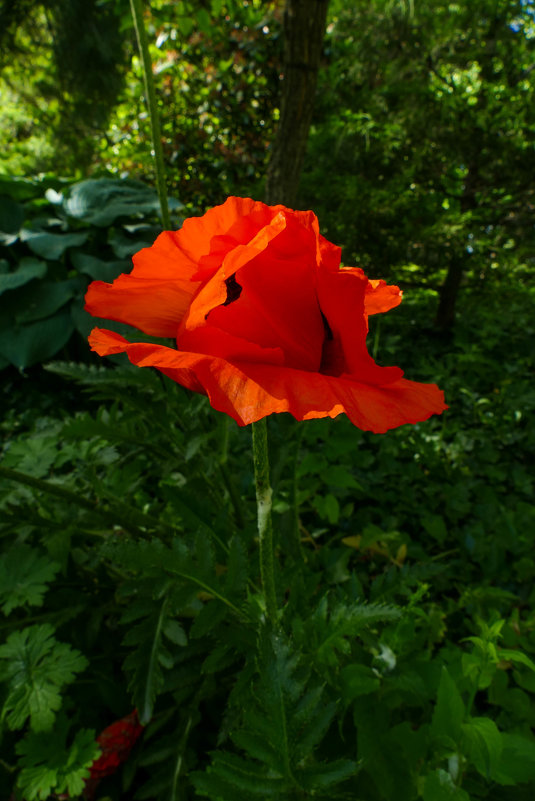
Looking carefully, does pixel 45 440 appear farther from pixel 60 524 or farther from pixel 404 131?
pixel 404 131

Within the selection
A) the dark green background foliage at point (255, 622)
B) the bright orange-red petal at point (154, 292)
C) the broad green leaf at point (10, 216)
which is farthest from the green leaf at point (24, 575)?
the broad green leaf at point (10, 216)

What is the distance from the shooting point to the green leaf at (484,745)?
611mm

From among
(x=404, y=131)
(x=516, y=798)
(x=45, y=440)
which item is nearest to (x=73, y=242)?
(x=45, y=440)

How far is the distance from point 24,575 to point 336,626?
58 cm

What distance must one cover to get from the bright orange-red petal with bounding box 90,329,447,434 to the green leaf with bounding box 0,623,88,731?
2.05 feet

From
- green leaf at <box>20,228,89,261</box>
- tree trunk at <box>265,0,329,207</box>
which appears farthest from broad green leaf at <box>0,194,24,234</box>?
tree trunk at <box>265,0,329,207</box>

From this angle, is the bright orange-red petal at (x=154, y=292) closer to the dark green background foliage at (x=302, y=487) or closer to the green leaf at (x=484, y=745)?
the dark green background foliage at (x=302, y=487)

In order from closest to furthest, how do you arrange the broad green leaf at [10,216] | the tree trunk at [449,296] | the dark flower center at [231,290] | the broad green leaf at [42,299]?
the dark flower center at [231,290] < the broad green leaf at [42,299] < the broad green leaf at [10,216] < the tree trunk at [449,296]

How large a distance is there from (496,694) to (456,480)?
1.03m

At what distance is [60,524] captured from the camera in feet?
3.38

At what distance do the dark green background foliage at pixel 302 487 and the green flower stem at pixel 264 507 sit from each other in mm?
79

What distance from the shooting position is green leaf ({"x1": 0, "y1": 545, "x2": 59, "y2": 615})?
2.90ft

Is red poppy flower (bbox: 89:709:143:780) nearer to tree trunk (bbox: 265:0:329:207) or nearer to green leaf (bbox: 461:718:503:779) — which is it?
green leaf (bbox: 461:718:503:779)

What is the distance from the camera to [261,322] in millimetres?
465
